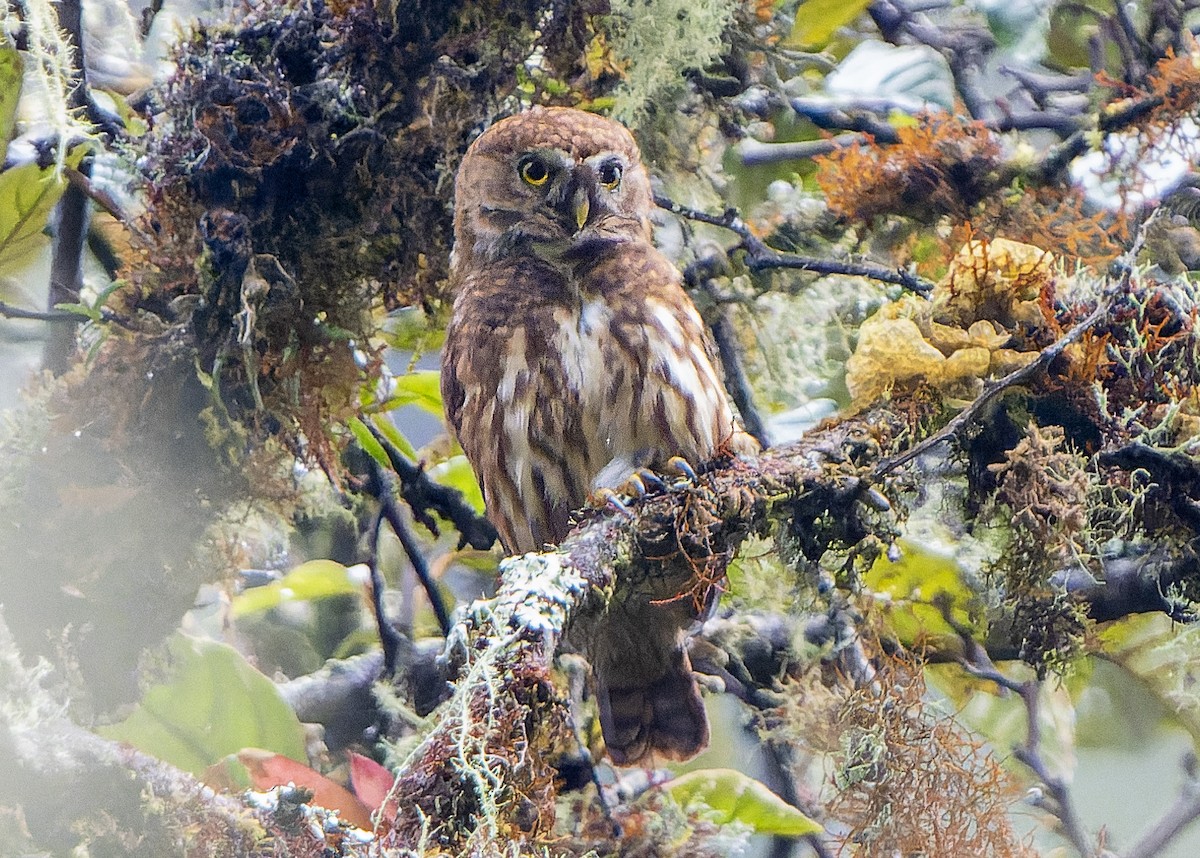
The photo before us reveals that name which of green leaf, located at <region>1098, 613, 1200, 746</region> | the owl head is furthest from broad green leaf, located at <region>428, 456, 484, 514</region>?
green leaf, located at <region>1098, 613, 1200, 746</region>

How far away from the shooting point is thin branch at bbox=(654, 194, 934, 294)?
157 cm

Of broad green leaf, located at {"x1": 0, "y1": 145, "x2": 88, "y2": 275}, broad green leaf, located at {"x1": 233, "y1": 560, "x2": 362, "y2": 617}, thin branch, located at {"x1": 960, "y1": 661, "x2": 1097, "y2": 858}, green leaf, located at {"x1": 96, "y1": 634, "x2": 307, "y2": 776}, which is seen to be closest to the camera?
broad green leaf, located at {"x1": 0, "y1": 145, "x2": 88, "y2": 275}

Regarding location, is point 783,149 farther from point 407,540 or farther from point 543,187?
point 407,540

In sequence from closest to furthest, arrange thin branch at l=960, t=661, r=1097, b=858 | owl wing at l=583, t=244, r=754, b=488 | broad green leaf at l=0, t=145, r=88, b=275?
1. owl wing at l=583, t=244, r=754, b=488
2. broad green leaf at l=0, t=145, r=88, b=275
3. thin branch at l=960, t=661, r=1097, b=858

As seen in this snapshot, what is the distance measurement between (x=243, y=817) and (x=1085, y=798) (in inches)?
53.7

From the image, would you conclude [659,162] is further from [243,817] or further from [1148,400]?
[243,817]

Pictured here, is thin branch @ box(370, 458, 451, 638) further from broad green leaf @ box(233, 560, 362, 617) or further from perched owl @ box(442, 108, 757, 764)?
perched owl @ box(442, 108, 757, 764)

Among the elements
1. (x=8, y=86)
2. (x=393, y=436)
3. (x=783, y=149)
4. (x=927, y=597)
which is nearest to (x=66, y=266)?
(x=8, y=86)

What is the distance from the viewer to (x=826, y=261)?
1.63 metres

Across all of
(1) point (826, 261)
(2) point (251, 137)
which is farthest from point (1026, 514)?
(2) point (251, 137)

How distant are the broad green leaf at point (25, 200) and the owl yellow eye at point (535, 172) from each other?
58 cm

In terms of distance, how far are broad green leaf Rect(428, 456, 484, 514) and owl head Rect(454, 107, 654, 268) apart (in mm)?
506

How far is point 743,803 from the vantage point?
157 cm

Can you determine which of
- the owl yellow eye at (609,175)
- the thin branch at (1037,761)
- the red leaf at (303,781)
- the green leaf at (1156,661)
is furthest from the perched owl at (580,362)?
the green leaf at (1156,661)
